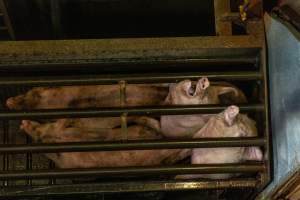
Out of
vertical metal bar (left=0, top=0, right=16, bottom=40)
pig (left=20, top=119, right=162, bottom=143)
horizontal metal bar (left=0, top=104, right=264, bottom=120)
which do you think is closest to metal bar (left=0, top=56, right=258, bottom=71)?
horizontal metal bar (left=0, top=104, right=264, bottom=120)

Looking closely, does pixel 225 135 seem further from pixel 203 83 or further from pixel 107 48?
pixel 107 48

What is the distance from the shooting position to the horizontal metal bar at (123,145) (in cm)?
160

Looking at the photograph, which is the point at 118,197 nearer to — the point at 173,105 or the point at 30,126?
the point at 30,126

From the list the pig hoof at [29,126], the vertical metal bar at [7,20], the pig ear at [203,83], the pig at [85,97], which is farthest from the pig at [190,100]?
the vertical metal bar at [7,20]

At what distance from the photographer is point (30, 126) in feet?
6.33

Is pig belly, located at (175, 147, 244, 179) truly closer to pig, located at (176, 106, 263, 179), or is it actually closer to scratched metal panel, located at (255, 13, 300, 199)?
pig, located at (176, 106, 263, 179)

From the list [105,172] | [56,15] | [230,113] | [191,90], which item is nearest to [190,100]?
[191,90]

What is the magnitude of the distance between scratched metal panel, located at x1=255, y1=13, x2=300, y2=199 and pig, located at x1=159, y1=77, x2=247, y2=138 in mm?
201

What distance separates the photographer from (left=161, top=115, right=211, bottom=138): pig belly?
1.77 m

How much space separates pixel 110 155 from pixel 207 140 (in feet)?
1.27

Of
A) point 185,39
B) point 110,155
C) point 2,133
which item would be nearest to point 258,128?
point 185,39

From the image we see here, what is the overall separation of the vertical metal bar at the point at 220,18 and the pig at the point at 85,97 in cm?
33

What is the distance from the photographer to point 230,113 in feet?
5.28

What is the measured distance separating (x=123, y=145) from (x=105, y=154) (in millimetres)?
234
